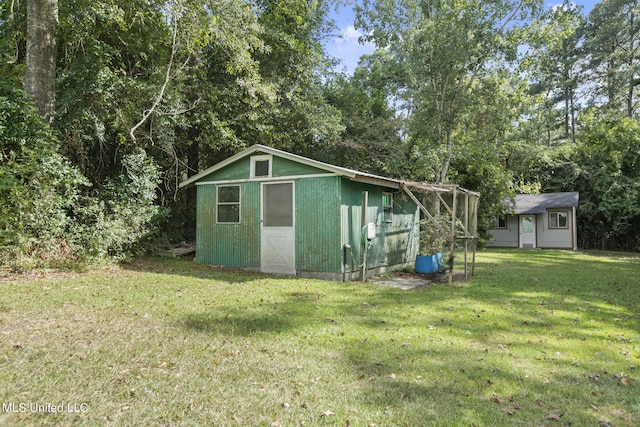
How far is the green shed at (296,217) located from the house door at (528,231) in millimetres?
13553

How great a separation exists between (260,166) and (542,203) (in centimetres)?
1762

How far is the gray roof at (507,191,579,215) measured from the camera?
1975 cm

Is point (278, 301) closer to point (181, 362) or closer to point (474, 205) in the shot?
point (181, 362)

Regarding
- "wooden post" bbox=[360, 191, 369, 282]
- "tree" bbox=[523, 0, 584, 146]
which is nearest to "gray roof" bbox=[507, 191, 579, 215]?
"tree" bbox=[523, 0, 584, 146]

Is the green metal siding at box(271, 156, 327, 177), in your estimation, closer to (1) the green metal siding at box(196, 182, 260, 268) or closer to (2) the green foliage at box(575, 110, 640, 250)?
(1) the green metal siding at box(196, 182, 260, 268)

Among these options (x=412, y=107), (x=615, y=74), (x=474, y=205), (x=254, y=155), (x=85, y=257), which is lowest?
(x=85, y=257)

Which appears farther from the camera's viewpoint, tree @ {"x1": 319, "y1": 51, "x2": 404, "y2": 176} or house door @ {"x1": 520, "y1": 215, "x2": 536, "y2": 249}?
house door @ {"x1": 520, "y1": 215, "x2": 536, "y2": 249}

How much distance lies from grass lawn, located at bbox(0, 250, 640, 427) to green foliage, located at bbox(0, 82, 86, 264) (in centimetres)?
140

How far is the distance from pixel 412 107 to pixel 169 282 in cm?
1690

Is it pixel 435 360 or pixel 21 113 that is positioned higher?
pixel 21 113

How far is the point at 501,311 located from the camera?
5.96m

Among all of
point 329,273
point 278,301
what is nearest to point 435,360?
point 278,301

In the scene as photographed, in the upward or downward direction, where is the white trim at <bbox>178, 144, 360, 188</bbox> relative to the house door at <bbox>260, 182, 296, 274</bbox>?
upward

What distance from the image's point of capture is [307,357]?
373cm
